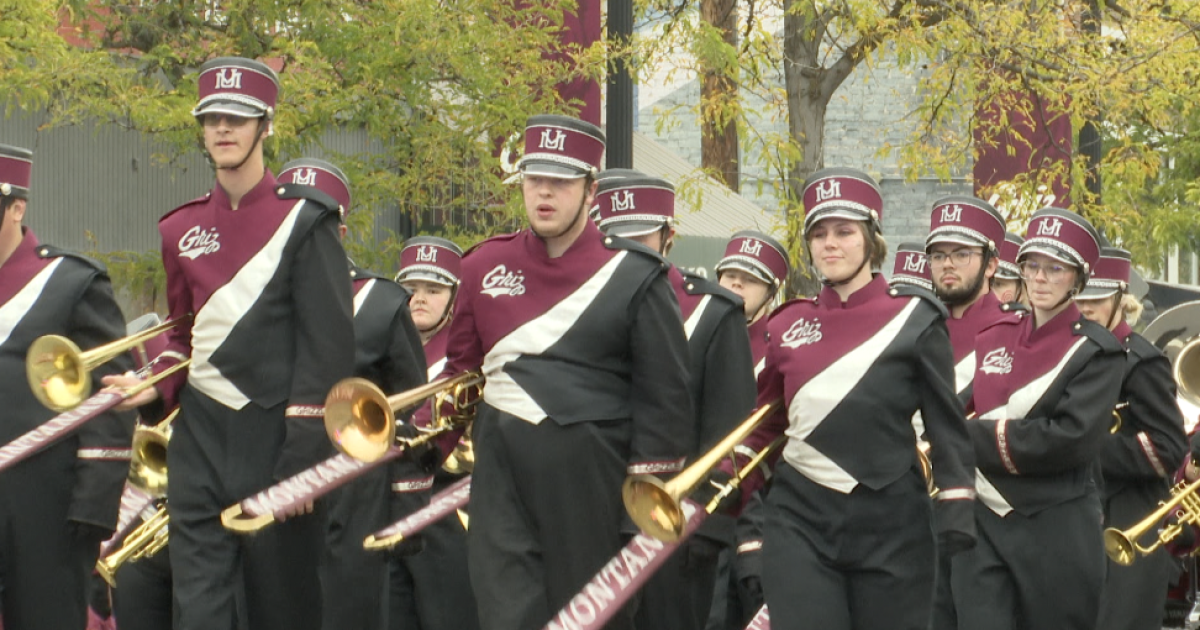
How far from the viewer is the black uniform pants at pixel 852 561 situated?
785cm

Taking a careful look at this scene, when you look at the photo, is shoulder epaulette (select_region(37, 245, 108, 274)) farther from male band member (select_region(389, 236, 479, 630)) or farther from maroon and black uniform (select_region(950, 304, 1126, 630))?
maroon and black uniform (select_region(950, 304, 1126, 630))

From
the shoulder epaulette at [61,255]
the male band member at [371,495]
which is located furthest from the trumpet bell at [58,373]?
the male band member at [371,495]

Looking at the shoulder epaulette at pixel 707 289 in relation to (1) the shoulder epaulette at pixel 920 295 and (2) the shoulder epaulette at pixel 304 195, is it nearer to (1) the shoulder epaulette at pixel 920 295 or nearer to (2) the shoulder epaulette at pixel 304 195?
(1) the shoulder epaulette at pixel 920 295

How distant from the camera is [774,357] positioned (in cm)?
833

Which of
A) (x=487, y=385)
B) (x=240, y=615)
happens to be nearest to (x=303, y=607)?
(x=240, y=615)

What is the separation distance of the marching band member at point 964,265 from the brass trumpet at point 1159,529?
3.51 ft

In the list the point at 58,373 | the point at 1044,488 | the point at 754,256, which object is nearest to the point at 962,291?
the point at 754,256

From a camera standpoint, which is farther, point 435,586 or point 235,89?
point 435,586

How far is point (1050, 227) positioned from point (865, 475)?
2.61 meters

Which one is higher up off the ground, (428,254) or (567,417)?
(428,254)

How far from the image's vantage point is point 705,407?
8938 mm

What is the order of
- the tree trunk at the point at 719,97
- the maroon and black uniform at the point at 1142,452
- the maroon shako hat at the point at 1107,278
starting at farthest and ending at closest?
1. the tree trunk at the point at 719,97
2. the maroon shako hat at the point at 1107,278
3. the maroon and black uniform at the point at 1142,452

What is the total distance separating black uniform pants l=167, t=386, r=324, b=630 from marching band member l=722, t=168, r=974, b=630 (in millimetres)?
1683

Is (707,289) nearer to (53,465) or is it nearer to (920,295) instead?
(920,295)
